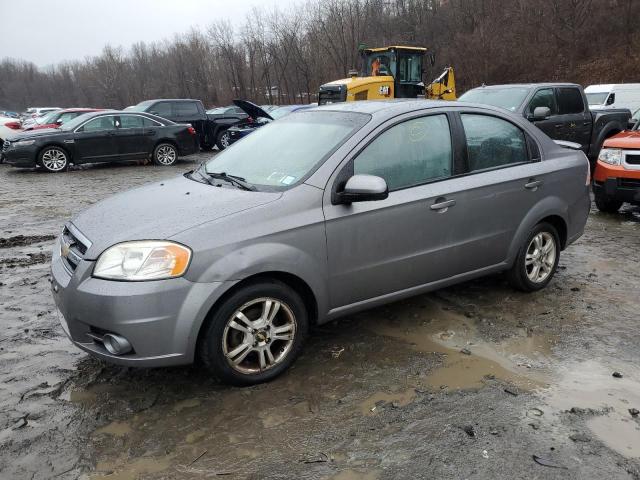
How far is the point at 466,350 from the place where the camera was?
3660 mm

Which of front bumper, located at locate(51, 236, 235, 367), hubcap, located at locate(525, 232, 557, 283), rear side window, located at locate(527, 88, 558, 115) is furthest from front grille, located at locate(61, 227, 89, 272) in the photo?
rear side window, located at locate(527, 88, 558, 115)

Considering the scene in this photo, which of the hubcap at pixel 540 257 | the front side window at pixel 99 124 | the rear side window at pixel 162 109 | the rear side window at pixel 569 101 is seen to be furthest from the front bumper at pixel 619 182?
the rear side window at pixel 162 109

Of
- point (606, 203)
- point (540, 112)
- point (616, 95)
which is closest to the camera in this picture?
point (606, 203)

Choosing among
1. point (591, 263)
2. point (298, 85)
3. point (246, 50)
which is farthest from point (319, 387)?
point (246, 50)

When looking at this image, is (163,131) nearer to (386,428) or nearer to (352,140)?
(352,140)

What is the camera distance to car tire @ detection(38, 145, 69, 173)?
13336 mm

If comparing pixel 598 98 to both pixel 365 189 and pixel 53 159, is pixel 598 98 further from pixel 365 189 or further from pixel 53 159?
pixel 365 189

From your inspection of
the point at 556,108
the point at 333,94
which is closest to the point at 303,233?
the point at 556,108

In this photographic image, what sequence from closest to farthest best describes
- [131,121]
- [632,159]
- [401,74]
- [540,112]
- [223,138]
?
[632,159] → [540,112] → [131,121] → [401,74] → [223,138]

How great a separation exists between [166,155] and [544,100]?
33.1 ft

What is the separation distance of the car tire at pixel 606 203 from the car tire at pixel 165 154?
1118 cm

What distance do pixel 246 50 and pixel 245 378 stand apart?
61.2 meters

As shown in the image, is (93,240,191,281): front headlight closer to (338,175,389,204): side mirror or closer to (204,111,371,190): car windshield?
(204,111,371,190): car windshield

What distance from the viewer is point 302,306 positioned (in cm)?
330
